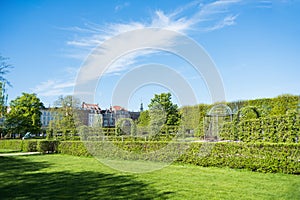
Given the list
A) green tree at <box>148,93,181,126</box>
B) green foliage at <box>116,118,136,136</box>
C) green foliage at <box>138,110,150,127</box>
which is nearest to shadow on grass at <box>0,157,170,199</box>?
green foliage at <box>116,118,136,136</box>

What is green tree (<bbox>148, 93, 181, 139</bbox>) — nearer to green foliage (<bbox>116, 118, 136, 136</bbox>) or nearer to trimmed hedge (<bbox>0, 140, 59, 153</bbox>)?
green foliage (<bbox>116, 118, 136, 136</bbox>)

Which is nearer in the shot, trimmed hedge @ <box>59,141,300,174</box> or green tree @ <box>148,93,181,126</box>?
trimmed hedge @ <box>59,141,300,174</box>

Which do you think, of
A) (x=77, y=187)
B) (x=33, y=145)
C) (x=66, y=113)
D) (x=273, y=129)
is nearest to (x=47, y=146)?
(x=33, y=145)

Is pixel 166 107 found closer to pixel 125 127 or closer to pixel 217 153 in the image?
pixel 125 127

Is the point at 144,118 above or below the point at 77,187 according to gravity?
above

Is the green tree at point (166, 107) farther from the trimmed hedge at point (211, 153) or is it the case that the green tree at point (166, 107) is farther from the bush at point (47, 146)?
the trimmed hedge at point (211, 153)

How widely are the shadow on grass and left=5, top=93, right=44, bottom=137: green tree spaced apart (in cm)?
3232

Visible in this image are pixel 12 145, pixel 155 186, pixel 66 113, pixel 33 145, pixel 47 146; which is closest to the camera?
pixel 155 186

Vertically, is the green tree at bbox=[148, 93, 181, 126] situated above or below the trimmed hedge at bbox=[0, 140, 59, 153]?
above

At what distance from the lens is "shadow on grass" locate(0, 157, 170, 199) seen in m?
5.39

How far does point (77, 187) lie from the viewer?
624 cm

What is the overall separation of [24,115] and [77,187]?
35396 mm

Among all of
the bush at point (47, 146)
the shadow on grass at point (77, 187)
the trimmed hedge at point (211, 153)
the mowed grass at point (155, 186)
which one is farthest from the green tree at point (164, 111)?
the shadow on grass at point (77, 187)

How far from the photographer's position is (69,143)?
16.1 metres
